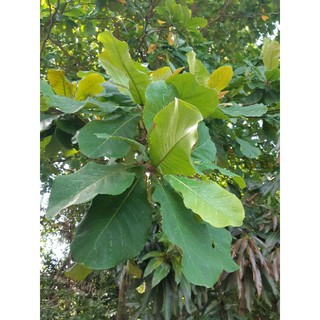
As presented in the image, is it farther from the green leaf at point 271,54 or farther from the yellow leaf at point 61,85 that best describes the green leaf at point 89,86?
the green leaf at point 271,54

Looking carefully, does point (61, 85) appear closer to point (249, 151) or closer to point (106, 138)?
point (106, 138)

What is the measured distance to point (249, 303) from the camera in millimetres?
1428

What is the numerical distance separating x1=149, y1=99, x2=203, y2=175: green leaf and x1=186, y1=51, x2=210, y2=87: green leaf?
0.73 ft

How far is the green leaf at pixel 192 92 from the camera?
1.74 ft

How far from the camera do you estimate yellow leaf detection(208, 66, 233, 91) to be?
677 millimetres

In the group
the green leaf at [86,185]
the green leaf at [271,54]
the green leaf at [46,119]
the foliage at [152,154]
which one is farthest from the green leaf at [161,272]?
the green leaf at [86,185]

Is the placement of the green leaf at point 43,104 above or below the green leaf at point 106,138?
above

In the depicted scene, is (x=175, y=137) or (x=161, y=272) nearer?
(x=175, y=137)

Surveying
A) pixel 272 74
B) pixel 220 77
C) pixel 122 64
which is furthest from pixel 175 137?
pixel 272 74

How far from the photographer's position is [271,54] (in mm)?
924

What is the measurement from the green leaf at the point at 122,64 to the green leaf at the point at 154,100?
0.04m

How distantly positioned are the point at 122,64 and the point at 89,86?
0.10 meters
